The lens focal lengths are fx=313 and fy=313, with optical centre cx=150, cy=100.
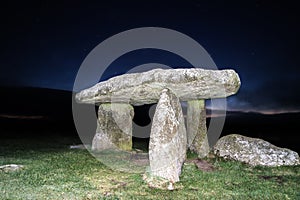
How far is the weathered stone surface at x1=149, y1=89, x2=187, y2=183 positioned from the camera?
9656 mm

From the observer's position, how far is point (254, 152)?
13.1 metres

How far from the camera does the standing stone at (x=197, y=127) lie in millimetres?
14508

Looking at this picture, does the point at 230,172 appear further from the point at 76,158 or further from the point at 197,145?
the point at 76,158

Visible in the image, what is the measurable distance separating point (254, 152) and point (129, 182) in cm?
604

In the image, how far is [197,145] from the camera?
14.5 metres

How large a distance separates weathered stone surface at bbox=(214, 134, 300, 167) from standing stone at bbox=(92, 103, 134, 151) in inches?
196

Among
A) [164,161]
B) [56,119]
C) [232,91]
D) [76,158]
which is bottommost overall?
[56,119]

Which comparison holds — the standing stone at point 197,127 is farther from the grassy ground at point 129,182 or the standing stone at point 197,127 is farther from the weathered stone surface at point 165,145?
the weathered stone surface at point 165,145

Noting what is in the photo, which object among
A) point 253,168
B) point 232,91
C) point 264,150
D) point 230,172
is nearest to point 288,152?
point 264,150

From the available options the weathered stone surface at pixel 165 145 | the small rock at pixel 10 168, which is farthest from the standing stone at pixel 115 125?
the weathered stone surface at pixel 165 145

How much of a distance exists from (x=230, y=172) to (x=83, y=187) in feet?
18.0

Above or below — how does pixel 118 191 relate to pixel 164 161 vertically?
below

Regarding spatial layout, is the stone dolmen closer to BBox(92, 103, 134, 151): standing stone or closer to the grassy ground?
the grassy ground

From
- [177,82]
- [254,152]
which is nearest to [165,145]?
[177,82]
